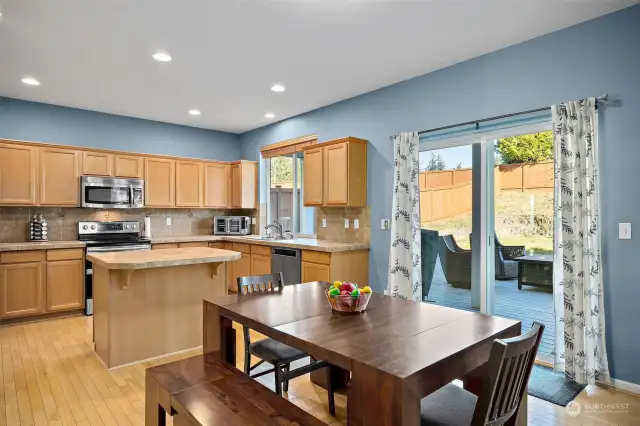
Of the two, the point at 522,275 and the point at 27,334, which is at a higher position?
the point at 522,275

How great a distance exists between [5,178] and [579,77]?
613 cm

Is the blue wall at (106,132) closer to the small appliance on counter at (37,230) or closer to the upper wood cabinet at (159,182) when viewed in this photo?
the upper wood cabinet at (159,182)

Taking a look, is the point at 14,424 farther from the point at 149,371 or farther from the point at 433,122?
the point at 433,122

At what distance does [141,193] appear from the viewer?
18.4ft

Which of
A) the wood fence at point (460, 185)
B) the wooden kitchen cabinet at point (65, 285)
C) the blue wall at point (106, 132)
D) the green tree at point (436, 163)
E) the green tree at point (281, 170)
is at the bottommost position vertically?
the wooden kitchen cabinet at point (65, 285)

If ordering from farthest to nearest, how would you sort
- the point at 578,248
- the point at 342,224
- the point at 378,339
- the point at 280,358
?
the point at 342,224
the point at 578,248
the point at 280,358
the point at 378,339

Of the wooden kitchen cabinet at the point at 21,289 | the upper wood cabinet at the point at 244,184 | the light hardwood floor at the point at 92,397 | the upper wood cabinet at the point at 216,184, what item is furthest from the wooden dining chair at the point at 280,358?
the upper wood cabinet at the point at 216,184

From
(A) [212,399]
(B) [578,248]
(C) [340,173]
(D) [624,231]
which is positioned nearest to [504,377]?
(A) [212,399]

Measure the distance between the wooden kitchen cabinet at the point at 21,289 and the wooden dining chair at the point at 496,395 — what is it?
4800 mm

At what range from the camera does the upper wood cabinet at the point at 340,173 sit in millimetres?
4512

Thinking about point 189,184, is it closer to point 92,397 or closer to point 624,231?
point 92,397

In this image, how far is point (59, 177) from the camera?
4926 millimetres

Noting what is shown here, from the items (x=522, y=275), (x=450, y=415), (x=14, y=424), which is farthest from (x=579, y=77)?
(x=14, y=424)

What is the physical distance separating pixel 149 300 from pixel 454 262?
3043mm
